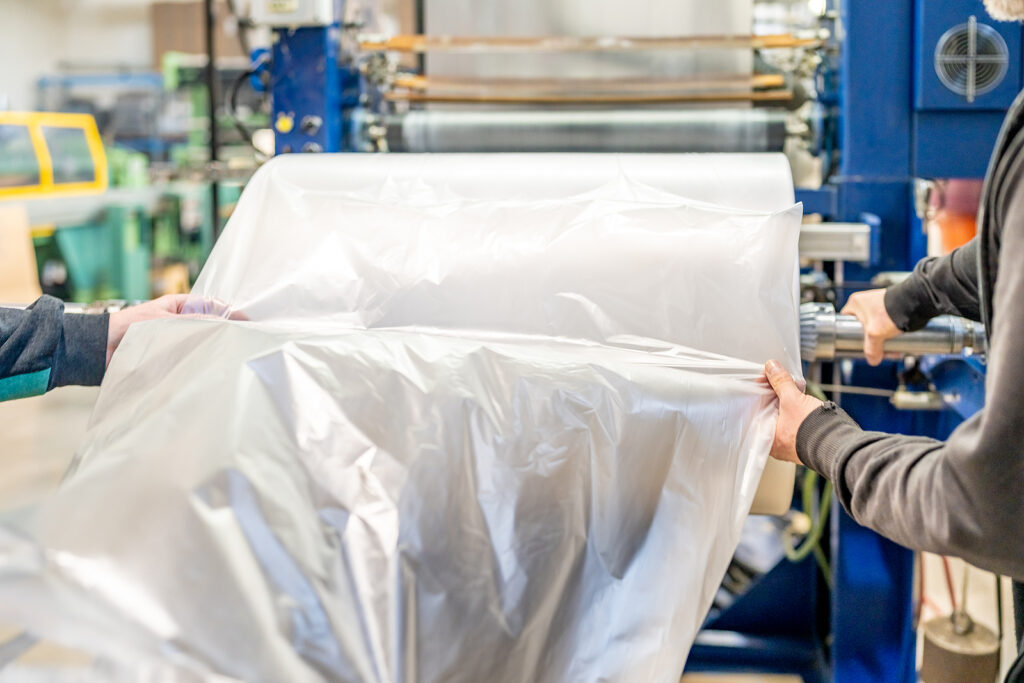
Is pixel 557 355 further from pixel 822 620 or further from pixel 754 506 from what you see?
pixel 822 620

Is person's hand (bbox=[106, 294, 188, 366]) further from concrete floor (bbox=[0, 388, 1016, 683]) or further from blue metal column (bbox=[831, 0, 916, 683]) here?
blue metal column (bbox=[831, 0, 916, 683])

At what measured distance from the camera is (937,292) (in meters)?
1.12

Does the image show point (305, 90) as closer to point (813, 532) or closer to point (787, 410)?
point (787, 410)

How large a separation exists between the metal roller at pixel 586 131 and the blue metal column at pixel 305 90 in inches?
4.8

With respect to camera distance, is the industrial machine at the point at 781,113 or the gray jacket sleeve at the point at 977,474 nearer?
the gray jacket sleeve at the point at 977,474

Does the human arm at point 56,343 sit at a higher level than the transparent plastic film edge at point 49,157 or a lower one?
lower

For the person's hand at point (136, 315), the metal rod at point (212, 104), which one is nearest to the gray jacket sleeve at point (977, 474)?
the person's hand at point (136, 315)

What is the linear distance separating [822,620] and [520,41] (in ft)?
4.63

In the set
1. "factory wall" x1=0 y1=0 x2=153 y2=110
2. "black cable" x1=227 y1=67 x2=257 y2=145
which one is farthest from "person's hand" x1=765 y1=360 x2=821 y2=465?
"factory wall" x1=0 y1=0 x2=153 y2=110

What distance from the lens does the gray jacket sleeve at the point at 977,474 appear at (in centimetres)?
65

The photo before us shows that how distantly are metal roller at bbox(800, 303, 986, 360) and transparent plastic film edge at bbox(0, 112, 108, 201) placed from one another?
160 inches

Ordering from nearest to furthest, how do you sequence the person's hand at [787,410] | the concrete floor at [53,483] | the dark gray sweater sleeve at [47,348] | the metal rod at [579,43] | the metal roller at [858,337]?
the concrete floor at [53,483], the person's hand at [787,410], the dark gray sweater sleeve at [47,348], the metal roller at [858,337], the metal rod at [579,43]

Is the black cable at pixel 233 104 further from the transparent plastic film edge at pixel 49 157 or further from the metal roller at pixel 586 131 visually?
the transparent plastic film edge at pixel 49 157

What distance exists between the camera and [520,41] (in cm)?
170
